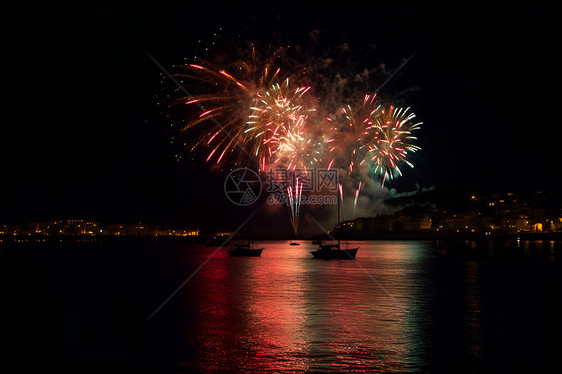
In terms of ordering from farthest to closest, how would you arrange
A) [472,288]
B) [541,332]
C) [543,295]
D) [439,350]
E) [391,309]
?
1. [472,288]
2. [543,295]
3. [391,309]
4. [541,332]
5. [439,350]

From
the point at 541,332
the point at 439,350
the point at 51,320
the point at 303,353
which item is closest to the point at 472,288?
the point at 541,332

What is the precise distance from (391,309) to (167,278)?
24307 mm

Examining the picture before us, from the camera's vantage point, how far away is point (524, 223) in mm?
173750

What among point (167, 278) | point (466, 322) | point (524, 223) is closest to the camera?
point (466, 322)

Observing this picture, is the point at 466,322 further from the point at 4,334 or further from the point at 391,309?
the point at 4,334

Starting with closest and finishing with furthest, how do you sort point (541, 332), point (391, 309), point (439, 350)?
point (439, 350), point (541, 332), point (391, 309)

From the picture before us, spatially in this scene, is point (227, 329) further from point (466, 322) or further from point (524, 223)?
point (524, 223)

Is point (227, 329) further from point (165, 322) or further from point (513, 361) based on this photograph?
point (513, 361)

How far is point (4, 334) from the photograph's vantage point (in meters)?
18.7

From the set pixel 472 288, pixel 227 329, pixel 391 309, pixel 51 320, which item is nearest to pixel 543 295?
pixel 472 288

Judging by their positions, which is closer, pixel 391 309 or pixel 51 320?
pixel 51 320

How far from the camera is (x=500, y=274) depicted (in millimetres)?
44844

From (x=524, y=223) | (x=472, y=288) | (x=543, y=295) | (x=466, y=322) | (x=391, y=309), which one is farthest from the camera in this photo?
(x=524, y=223)

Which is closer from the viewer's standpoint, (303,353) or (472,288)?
(303,353)
